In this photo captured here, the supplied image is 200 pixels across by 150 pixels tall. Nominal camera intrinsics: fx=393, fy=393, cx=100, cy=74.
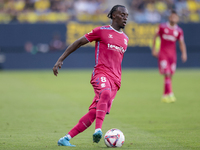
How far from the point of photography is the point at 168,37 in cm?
1199

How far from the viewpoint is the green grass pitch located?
20.0 ft

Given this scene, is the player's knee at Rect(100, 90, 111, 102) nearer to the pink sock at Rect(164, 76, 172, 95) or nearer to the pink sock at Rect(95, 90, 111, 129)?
the pink sock at Rect(95, 90, 111, 129)

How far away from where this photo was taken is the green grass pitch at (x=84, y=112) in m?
6.10

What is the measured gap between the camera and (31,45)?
81.6ft

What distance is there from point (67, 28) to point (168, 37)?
14023mm

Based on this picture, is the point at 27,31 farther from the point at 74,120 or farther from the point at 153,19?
the point at 74,120

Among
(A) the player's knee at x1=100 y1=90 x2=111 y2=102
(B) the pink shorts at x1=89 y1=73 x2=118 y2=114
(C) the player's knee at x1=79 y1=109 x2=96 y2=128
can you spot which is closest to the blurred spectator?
(B) the pink shorts at x1=89 y1=73 x2=118 y2=114

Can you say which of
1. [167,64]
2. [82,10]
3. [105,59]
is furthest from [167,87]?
[82,10]

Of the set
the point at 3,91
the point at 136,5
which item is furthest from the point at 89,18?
the point at 3,91

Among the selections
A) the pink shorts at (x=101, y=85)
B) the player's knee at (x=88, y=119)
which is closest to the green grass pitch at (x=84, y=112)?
the player's knee at (x=88, y=119)

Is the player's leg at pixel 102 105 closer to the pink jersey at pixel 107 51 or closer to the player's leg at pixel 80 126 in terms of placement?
the player's leg at pixel 80 126

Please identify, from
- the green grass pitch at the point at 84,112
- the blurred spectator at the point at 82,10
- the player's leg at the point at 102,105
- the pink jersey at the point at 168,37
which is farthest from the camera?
the blurred spectator at the point at 82,10

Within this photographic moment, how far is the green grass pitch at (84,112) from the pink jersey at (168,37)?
1.53 meters

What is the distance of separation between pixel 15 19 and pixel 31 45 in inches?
74.5
